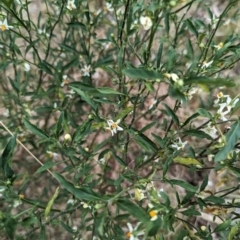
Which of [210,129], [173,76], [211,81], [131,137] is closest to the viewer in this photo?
[211,81]

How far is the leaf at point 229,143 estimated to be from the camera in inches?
47.6

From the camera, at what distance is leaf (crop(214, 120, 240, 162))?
1.21 meters

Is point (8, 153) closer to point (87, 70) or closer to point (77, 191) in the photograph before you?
point (77, 191)

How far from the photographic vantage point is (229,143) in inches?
47.9

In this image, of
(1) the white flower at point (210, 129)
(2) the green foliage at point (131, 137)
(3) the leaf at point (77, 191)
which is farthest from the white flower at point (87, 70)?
(3) the leaf at point (77, 191)

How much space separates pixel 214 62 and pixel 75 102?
39.6 inches

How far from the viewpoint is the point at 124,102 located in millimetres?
1662

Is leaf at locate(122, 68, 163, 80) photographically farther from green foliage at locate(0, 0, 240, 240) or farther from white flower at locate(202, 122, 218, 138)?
white flower at locate(202, 122, 218, 138)

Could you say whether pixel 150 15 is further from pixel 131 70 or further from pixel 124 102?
pixel 124 102

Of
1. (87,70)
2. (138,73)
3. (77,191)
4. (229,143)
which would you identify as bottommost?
(77,191)

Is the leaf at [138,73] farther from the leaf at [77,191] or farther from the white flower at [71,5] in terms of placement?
the white flower at [71,5]

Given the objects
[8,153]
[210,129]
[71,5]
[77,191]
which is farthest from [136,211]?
[71,5]

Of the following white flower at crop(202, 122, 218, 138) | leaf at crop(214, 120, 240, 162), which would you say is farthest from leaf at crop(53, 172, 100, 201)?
white flower at crop(202, 122, 218, 138)

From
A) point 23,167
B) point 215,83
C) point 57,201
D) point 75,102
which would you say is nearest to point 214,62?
point 215,83
